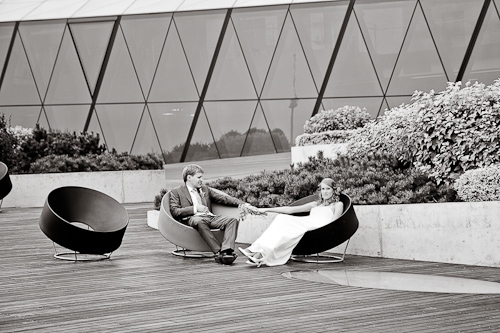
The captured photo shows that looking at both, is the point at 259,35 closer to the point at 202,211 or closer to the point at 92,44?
the point at 92,44

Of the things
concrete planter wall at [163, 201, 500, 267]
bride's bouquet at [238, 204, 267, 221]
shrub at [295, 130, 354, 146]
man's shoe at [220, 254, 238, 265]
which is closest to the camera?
concrete planter wall at [163, 201, 500, 267]

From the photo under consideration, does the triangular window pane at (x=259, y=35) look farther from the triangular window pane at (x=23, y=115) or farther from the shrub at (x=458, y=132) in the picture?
the shrub at (x=458, y=132)

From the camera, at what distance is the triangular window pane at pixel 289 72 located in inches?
983

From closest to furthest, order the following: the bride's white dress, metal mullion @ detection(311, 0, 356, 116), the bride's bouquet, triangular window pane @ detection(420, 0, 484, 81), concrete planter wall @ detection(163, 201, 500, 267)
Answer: concrete planter wall @ detection(163, 201, 500, 267) → the bride's white dress → the bride's bouquet → triangular window pane @ detection(420, 0, 484, 81) → metal mullion @ detection(311, 0, 356, 116)

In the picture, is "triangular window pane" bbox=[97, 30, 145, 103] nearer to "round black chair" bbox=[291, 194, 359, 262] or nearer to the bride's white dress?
the bride's white dress

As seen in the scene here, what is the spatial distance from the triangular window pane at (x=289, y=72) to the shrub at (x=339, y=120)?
3.32 meters

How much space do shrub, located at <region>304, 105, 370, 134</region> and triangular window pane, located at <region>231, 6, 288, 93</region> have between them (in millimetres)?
4128

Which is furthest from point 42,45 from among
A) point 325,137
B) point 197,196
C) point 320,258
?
point 320,258

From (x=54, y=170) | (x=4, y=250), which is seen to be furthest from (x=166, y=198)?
(x=54, y=170)

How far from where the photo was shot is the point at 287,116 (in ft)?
82.4

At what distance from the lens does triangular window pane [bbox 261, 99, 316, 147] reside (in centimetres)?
2495

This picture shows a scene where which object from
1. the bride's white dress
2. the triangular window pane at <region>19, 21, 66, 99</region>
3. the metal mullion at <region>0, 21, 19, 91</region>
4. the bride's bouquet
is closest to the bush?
the bride's white dress

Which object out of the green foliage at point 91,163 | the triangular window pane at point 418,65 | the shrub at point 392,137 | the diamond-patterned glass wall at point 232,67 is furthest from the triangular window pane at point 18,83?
the shrub at point 392,137

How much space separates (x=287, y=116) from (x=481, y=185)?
49.0 ft
